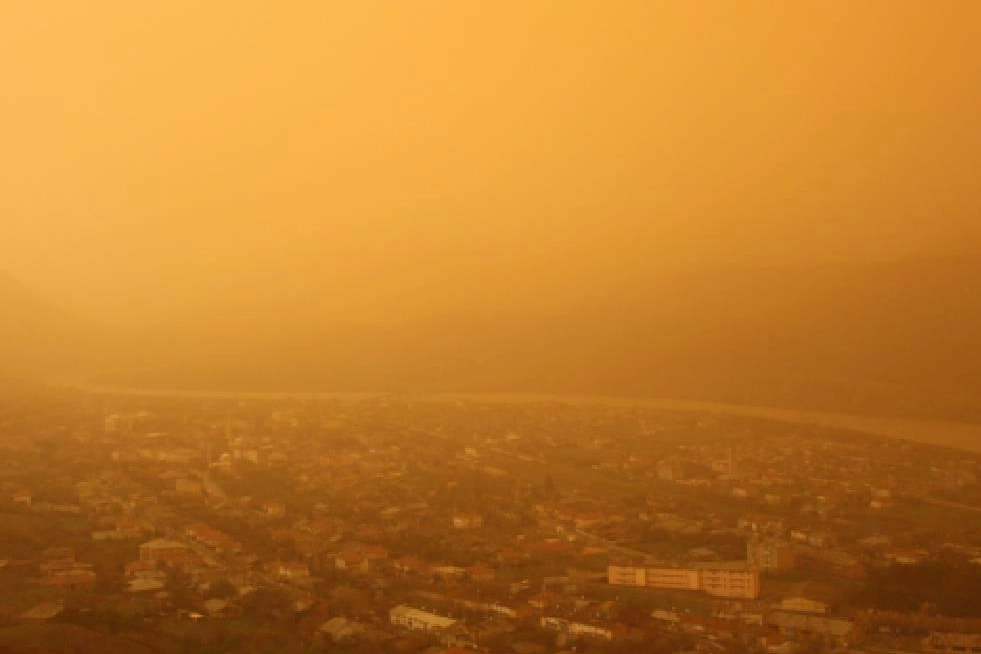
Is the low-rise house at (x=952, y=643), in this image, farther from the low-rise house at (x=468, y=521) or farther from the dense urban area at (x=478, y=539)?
Result: the low-rise house at (x=468, y=521)

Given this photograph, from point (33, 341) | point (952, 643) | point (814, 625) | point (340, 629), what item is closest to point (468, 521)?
point (340, 629)

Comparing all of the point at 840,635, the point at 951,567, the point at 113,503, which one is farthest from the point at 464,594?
the point at 113,503

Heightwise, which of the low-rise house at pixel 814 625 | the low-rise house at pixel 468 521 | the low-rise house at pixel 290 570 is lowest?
the low-rise house at pixel 814 625

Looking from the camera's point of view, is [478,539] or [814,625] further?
[478,539]

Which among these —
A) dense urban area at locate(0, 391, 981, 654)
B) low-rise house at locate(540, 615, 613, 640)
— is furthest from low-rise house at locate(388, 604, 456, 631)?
low-rise house at locate(540, 615, 613, 640)

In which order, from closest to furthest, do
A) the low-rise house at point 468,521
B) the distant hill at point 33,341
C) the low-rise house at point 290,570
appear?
the low-rise house at point 290,570 → the low-rise house at point 468,521 → the distant hill at point 33,341

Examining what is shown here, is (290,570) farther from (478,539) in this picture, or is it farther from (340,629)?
(478,539)

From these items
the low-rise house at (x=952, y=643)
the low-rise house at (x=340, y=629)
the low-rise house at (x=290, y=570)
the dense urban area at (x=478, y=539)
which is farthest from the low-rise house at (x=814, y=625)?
the low-rise house at (x=290, y=570)

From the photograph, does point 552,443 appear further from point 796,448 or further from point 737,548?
point 737,548
